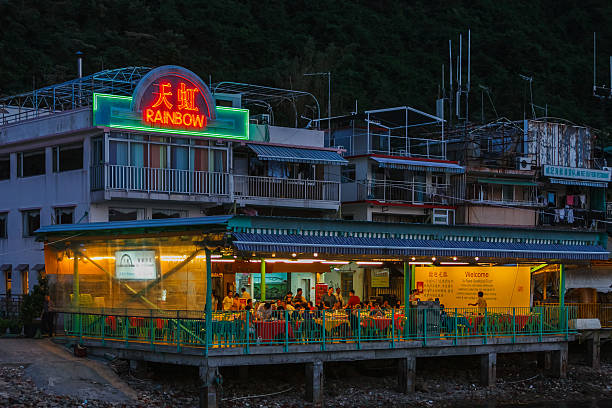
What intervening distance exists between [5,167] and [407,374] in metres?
20.0

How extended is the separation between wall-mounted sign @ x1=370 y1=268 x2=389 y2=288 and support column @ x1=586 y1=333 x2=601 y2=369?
8507mm

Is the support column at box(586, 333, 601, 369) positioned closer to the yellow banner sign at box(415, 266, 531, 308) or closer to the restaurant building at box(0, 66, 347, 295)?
the yellow banner sign at box(415, 266, 531, 308)

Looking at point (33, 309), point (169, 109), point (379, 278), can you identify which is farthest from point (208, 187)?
point (33, 309)

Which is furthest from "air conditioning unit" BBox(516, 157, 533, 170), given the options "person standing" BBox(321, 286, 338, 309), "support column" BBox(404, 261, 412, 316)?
"person standing" BBox(321, 286, 338, 309)

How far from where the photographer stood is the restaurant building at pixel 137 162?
38000 millimetres

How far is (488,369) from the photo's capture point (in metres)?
34.0

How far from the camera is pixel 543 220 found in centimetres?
5634

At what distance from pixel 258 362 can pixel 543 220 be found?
32.0m

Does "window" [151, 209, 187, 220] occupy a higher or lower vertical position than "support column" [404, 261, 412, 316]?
higher

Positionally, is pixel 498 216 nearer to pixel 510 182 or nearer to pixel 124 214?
pixel 510 182

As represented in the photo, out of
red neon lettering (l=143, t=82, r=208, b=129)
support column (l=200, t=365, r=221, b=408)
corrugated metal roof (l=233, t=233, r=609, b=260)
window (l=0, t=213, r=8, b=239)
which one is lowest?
support column (l=200, t=365, r=221, b=408)

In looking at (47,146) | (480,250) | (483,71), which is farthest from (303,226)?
(483,71)

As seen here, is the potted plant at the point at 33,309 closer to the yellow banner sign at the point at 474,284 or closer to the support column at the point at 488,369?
the support column at the point at 488,369

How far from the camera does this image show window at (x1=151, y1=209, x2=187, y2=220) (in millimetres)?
39250
